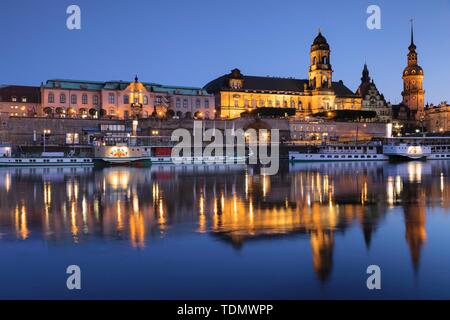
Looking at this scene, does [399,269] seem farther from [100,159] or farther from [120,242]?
[100,159]

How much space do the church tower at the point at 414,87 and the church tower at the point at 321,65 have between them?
101 feet

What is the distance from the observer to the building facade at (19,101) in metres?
70.4

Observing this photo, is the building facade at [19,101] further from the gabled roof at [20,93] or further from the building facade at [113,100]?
the building facade at [113,100]

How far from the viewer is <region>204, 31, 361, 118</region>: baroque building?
90.9m

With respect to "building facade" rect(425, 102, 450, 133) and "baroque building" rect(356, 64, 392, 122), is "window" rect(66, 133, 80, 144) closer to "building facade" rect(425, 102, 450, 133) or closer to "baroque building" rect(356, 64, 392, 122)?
"baroque building" rect(356, 64, 392, 122)

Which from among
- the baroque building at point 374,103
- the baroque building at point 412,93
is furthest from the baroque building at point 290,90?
the baroque building at point 412,93

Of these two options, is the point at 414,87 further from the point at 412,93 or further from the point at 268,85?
the point at 268,85

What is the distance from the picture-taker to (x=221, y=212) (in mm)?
16078

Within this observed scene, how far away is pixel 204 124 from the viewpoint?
7275 cm

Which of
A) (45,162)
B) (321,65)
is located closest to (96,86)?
(45,162)

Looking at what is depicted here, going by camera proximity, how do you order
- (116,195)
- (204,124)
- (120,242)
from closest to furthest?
(120,242) → (116,195) → (204,124)

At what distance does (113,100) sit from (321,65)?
43.2m
